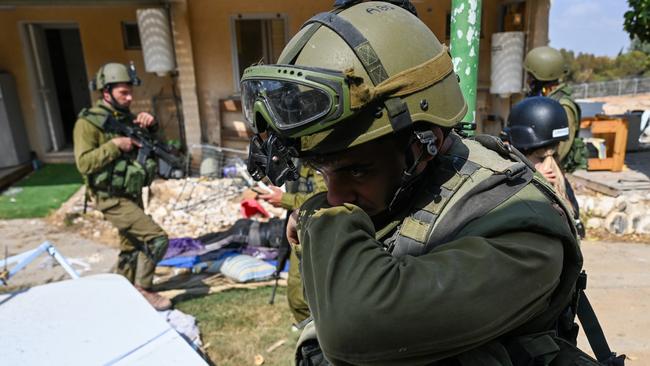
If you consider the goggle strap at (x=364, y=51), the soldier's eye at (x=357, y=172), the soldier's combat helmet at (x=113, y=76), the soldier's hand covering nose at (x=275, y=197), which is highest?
the goggle strap at (x=364, y=51)

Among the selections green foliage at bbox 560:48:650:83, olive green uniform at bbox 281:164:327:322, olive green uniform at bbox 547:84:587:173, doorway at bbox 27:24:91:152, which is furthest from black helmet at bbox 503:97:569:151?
green foliage at bbox 560:48:650:83

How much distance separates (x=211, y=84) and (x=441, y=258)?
27.4ft

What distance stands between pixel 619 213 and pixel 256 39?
6.82 metres

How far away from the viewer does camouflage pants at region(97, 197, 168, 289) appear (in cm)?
418

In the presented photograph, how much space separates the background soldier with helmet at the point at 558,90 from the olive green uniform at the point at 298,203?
217 cm

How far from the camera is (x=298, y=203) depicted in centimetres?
347

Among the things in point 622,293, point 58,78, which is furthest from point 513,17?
point 58,78

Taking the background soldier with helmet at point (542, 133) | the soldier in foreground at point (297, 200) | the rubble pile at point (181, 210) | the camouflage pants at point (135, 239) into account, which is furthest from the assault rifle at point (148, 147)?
the background soldier with helmet at point (542, 133)

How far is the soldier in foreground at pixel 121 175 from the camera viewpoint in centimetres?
404

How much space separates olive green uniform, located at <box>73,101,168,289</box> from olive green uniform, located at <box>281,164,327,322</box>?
5.01ft

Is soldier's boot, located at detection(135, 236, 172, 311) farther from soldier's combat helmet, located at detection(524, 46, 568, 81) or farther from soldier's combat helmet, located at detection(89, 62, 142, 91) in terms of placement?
soldier's combat helmet, located at detection(524, 46, 568, 81)

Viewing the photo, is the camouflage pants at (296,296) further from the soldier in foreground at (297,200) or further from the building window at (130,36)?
the building window at (130,36)

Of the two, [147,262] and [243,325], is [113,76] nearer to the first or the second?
[147,262]

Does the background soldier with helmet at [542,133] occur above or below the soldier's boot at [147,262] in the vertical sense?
above
